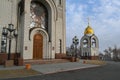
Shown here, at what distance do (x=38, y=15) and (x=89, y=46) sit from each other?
26093mm

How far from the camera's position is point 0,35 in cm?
2744

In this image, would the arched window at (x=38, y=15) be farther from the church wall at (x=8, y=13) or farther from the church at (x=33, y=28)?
the church wall at (x=8, y=13)

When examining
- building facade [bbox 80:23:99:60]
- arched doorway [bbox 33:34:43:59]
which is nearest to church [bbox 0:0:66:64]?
Result: arched doorway [bbox 33:34:43:59]

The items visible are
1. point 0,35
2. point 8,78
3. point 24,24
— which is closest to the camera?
point 8,78

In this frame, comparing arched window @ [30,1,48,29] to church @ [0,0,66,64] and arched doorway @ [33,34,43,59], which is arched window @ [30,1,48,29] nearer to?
church @ [0,0,66,64]

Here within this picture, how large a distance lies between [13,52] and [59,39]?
844 centimetres

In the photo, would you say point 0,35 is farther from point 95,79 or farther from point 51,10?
point 95,79

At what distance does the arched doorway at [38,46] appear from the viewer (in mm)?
31672

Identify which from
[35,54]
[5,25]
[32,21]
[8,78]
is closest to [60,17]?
[32,21]

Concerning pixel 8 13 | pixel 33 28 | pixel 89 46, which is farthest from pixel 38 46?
pixel 89 46

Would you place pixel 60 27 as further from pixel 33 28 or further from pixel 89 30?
pixel 89 30

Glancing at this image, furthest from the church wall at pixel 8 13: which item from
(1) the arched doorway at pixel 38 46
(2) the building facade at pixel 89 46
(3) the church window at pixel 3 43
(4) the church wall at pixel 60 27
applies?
(2) the building facade at pixel 89 46

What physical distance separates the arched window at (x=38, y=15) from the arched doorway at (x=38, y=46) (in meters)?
1.90

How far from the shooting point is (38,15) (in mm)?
33062
